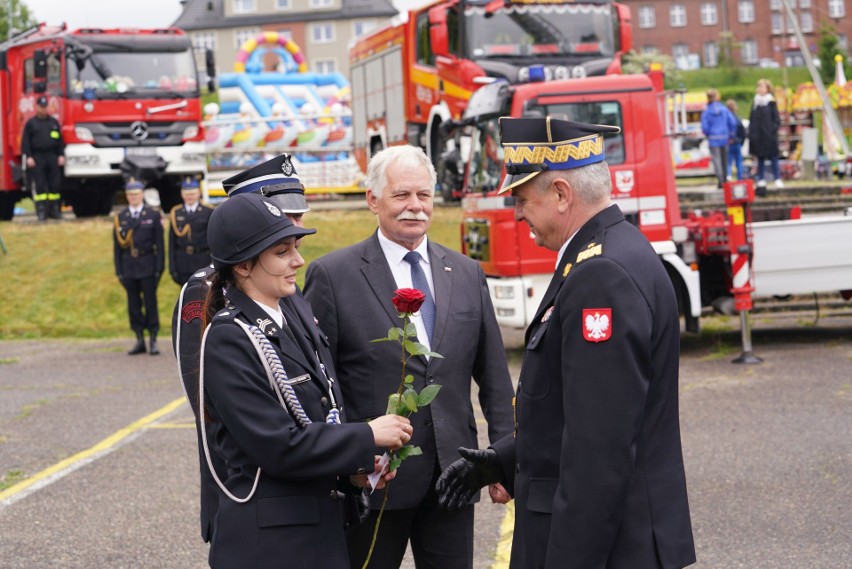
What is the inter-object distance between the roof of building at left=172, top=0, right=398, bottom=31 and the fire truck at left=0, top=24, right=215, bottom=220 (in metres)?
73.6

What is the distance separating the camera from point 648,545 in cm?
323

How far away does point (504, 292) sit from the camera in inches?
490

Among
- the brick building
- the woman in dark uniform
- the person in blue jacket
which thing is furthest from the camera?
the brick building

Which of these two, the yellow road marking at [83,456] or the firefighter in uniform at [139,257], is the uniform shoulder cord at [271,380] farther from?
the firefighter in uniform at [139,257]

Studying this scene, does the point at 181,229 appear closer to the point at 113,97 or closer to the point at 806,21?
the point at 113,97

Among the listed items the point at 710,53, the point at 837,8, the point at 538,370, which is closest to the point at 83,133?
the point at 538,370

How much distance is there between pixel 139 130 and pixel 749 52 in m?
78.8

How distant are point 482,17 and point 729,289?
26.4 feet

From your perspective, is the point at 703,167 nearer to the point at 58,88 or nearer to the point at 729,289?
the point at 58,88

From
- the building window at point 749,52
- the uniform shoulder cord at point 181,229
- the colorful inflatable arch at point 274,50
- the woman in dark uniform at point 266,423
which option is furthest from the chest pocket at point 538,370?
the building window at point 749,52

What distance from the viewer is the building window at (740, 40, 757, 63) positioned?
308 feet

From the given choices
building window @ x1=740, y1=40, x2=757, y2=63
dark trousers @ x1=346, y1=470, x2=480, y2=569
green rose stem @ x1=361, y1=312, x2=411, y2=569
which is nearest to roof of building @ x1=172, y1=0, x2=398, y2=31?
building window @ x1=740, y1=40, x2=757, y2=63

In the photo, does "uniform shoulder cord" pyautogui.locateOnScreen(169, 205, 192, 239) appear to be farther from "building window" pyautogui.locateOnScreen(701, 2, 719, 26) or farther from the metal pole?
"building window" pyautogui.locateOnScreen(701, 2, 719, 26)

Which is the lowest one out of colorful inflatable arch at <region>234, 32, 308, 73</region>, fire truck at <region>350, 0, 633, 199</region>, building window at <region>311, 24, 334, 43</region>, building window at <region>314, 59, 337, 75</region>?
fire truck at <region>350, 0, 633, 199</region>
